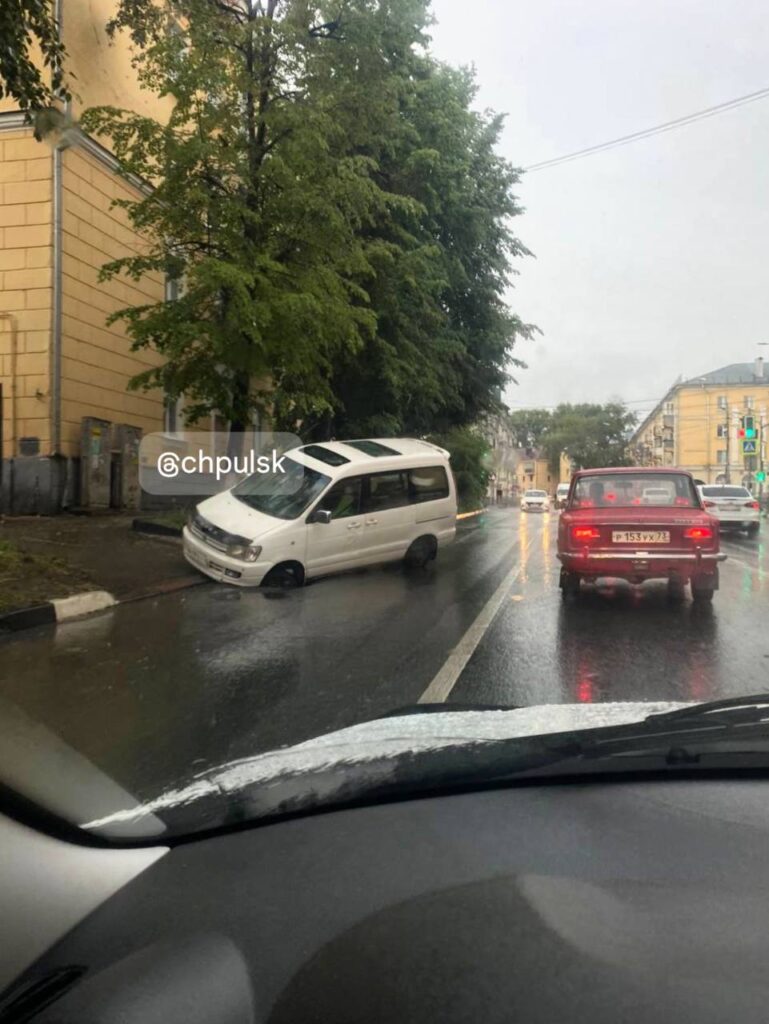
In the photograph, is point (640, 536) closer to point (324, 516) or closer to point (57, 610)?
point (324, 516)

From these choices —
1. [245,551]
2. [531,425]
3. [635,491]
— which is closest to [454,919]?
[635,491]

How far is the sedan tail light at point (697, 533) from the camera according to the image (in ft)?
30.2

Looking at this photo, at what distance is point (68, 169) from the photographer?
16.3 m

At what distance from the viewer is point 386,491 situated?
1268cm

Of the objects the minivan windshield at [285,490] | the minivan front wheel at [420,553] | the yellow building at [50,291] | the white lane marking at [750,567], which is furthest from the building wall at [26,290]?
the white lane marking at [750,567]

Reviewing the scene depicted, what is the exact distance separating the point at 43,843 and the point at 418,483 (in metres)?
11.8

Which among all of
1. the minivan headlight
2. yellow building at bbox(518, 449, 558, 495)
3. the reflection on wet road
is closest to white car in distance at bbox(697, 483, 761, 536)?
the reflection on wet road

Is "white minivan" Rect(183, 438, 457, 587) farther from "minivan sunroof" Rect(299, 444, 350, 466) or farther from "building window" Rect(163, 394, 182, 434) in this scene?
"building window" Rect(163, 394, 182, 434)

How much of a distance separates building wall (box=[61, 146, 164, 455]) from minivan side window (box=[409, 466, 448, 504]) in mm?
6631

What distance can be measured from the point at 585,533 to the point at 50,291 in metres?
11.9

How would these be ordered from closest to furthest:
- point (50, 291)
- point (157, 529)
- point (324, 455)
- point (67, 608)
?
point (67, 608)
point (324, 455)
point (157, 529)
point (50, 291)

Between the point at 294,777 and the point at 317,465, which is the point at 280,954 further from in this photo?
the point at 317,465

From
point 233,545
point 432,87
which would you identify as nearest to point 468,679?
point 233,545

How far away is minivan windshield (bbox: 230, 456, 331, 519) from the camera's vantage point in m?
11.2
